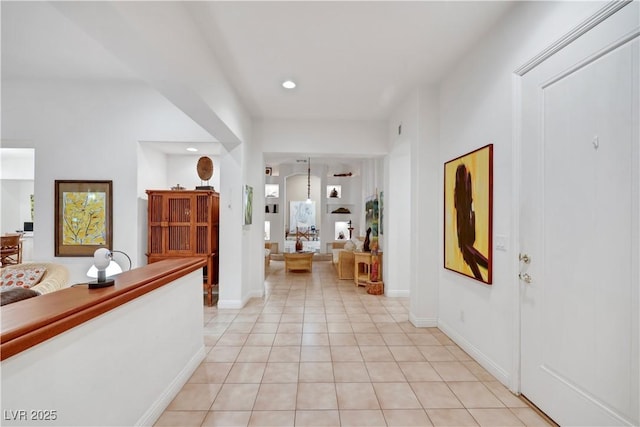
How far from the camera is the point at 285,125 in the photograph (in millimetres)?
4938

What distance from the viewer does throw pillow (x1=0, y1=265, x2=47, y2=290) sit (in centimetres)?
302

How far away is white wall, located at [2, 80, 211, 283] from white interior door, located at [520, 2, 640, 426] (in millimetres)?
4203

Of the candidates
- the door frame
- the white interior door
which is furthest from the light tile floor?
the white interior door

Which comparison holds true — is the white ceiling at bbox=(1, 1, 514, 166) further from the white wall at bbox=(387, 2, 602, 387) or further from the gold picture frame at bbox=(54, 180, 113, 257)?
the gold picture frame at bbox=(54, 180, 113, 257)

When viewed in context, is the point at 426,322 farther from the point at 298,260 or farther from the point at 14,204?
the point at 14,204

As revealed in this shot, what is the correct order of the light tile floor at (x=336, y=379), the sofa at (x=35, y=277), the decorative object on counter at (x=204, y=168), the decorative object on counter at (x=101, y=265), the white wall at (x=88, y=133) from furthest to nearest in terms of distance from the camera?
the decorative object on counter at (x=204, y=168) → the white wall at (x=88, y=133) → the sofa at (x=35, y=277) → the light tile floor at (x=336, y=379) → the decorative object on counter at (x=101, y=265)

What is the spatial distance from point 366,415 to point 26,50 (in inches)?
196

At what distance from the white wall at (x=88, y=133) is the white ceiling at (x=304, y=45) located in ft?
0.88

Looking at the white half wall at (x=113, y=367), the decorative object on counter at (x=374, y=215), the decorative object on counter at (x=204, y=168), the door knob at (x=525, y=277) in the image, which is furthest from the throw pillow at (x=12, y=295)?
the decorative object on counter at (x=374, y=215)

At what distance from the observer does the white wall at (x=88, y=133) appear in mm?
4125

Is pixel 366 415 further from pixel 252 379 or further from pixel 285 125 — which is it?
pixel 285 125

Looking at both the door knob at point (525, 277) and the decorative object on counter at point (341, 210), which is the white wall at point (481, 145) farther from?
the decorative object on counter at point (341, 210)

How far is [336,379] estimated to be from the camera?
8.00 feet

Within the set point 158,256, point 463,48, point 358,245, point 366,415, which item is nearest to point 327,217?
point 358,245
